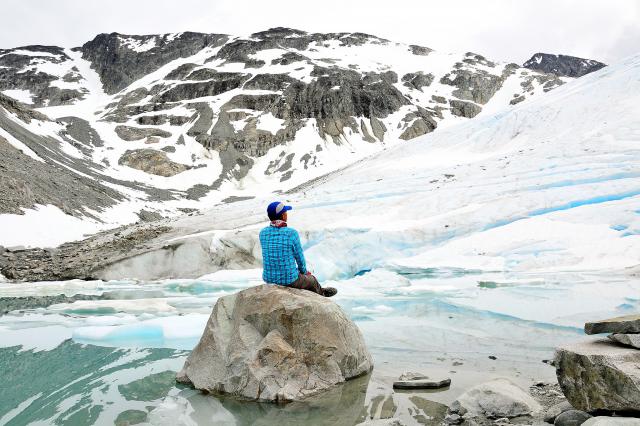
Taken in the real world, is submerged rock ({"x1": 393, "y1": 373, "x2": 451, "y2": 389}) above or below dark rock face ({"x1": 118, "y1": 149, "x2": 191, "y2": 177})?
below

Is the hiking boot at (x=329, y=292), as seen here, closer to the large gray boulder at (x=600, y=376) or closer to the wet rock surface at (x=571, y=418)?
the large gray boulder at (x=600, y=376)

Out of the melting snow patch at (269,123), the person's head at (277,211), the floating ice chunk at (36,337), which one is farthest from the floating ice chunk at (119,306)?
the melting snow patch at (269,123)

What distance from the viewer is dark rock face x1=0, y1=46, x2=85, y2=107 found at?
461 ft

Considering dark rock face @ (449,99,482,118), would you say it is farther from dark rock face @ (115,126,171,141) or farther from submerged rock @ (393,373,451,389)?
submerged rock @ (393,373,451,389)

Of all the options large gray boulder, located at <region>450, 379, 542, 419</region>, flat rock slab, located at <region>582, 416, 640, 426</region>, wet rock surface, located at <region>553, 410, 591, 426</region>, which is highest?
flat rock slab, located at <region>582, 416, 640, 426</region>

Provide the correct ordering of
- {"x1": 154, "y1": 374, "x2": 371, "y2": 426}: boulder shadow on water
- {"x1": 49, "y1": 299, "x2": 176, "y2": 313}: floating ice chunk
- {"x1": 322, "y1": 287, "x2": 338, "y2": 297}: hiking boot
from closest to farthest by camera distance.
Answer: {"x1": 154, "y1": 374, "x2": 371, "y2": 426}: boulder shadow on water < {"x1": 322, "y1": 287, "x2": 338, "y2": 297}: hiking boot < {"x1": 49, "y1": 299, "x2": 176, "y2": 313}: floating ice chunk

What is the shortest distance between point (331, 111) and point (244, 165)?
23261 millimetres

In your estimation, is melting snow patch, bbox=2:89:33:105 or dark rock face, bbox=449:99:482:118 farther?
melting snow patch, bbox=2:89:33:105

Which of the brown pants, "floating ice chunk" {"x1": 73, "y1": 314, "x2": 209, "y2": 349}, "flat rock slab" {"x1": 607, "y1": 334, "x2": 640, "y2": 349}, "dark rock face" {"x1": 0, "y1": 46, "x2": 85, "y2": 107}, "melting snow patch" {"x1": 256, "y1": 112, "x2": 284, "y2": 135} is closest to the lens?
"flat rock slab" {"x1": 607, "y1": 334, "x2": 640, "y2": 349}

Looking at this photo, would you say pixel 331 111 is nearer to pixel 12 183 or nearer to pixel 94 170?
pixel 94 170

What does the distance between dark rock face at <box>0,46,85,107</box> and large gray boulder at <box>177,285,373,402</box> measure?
151 meters

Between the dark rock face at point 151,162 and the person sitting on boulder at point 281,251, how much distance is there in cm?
7244

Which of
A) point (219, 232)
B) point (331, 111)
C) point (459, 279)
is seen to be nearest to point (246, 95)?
point (331, 111)

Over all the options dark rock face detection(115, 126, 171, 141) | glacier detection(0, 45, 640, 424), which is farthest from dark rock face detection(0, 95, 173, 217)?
dark rock face detection(115, 126, 171, 141)
